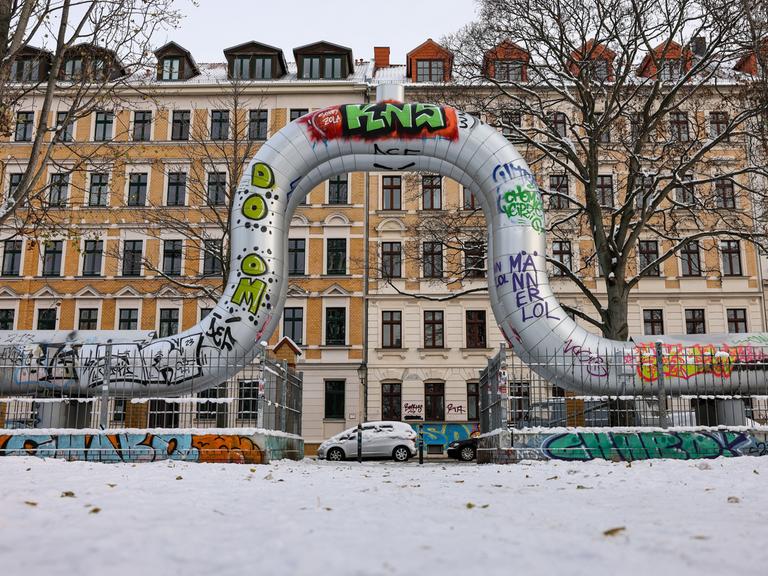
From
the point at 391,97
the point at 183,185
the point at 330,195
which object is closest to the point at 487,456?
the point at 391,97

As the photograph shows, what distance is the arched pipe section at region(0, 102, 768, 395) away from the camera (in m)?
12.9

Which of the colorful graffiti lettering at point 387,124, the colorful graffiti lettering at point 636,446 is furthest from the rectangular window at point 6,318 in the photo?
the colorful graffiti lettering at point 636,446

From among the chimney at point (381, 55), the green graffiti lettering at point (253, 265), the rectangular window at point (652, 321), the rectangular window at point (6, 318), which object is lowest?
the green graffiti lettering at point (253, 265)

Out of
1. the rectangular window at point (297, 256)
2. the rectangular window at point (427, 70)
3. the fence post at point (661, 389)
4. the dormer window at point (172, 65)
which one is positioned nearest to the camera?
the fence post at point (661, 389)

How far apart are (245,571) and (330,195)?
3384 centimetres

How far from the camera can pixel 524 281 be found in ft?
43.3

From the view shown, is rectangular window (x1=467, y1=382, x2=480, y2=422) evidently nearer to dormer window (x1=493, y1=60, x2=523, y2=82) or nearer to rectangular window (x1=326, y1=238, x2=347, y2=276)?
rectangular window (x1=326, y1=238, x2=347, y2=276)

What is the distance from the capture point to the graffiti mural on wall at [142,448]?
1287 centimetres

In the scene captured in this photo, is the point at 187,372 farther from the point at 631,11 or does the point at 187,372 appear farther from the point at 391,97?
the point at 631,11

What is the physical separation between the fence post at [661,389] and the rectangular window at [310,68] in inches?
1158

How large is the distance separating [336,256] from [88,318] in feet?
39.4

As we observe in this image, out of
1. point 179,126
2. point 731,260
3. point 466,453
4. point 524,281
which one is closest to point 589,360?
point 524,281

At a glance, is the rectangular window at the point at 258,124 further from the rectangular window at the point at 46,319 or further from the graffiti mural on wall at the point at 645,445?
the graffiti mural on wall at the point at 645,445

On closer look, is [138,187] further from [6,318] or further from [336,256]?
[336,256]
